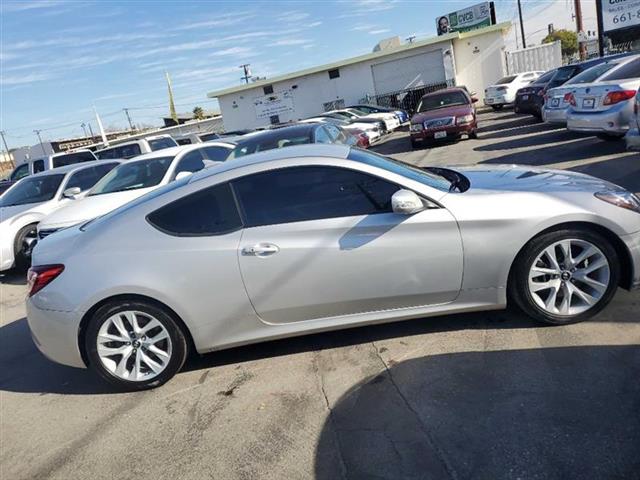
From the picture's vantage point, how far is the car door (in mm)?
3668

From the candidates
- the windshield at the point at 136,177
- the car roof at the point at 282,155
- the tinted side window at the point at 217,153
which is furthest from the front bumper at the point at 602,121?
the windshield at the point at 136,177

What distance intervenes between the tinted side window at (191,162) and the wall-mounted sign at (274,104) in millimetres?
26179

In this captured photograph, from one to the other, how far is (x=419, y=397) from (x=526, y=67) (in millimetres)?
33890

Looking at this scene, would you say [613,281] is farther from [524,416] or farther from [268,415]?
[268,415]

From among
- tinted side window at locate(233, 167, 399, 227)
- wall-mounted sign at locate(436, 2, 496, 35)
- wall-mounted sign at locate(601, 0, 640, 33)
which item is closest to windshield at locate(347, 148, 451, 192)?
tinted side window at locate(233, 167, 399, 227)

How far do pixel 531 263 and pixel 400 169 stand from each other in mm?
1201

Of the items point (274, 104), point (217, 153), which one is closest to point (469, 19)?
point (274, 104)

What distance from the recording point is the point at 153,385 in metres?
3.98

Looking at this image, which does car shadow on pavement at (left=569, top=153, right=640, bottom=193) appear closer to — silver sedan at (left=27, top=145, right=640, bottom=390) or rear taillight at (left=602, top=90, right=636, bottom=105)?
rear taillight at (left=602, top=90, right=636, bottom=105)

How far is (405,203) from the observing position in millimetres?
3609

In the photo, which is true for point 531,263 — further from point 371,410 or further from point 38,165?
point 38,165

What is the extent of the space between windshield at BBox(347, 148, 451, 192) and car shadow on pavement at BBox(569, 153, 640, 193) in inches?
153

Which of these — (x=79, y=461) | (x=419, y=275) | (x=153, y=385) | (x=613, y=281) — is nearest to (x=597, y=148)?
(x=613, y=281)

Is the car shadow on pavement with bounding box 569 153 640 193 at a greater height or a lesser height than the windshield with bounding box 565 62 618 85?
lesser
